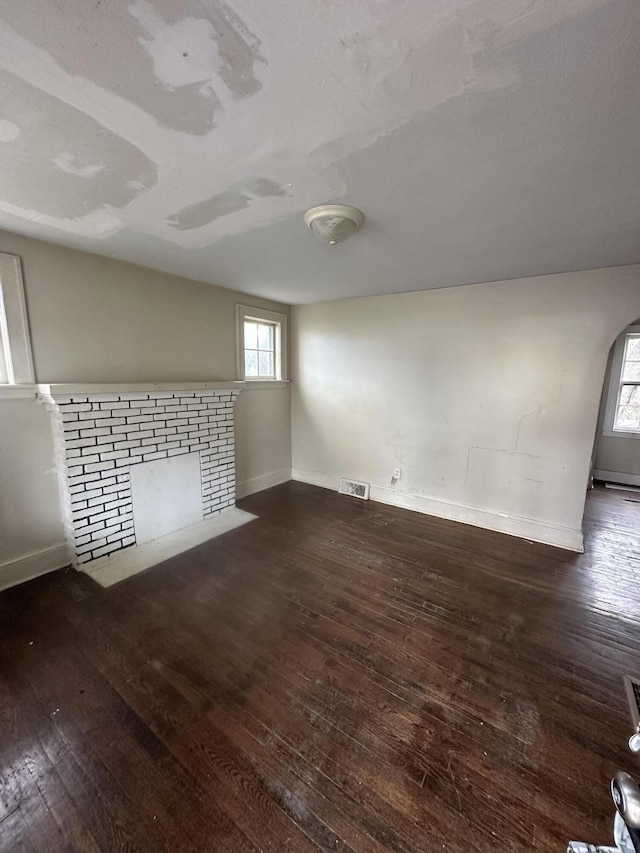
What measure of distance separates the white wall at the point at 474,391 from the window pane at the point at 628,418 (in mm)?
2868

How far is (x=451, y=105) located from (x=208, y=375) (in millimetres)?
3045

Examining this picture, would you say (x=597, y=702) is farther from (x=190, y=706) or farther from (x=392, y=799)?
(x=190, y=706)

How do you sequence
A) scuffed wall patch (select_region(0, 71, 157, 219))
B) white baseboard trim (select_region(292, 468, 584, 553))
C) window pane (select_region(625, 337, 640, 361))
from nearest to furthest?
scuffed wall patch (select_region(0, 71, 157, 219)) < white baseboard trim (select_region(292, 468, 584, 553)) < window pane (select_region(625, 337, 640, 361))

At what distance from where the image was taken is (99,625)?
6.60ft

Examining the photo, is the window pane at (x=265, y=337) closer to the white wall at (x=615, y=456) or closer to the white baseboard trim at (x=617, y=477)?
the white wall at (x=615, y=456)

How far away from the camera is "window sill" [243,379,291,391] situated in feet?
13.3

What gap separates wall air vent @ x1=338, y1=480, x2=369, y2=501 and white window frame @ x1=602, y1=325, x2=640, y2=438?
3773 mm

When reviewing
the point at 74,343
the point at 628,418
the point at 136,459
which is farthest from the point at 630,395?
the point at 74,343

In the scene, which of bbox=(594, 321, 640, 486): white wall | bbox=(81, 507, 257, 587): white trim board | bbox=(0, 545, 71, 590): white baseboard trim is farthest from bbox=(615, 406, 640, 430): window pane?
bbox=(0, 545, 71, 590): white baseboard trim

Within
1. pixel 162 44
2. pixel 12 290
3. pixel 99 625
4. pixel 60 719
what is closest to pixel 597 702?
pixel 60 719

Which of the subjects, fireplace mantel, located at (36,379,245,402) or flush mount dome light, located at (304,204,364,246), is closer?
flush mount dome light, located at (304,204,364,246)

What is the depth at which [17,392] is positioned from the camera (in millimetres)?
2314

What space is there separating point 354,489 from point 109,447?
2.70 metres

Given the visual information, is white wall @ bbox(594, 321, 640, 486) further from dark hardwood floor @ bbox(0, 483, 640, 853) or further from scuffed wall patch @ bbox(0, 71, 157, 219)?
scuffed wall patch @ bbox(0, 71, 157, 219)
